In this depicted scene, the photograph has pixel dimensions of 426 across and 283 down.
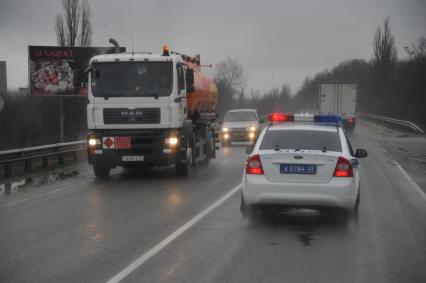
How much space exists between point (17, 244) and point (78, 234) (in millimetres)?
915

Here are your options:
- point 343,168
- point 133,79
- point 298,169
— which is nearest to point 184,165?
point 133,79

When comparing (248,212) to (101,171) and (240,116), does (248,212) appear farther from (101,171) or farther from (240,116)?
(240,116)

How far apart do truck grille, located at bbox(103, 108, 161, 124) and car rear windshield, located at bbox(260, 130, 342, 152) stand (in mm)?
6061

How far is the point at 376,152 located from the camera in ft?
91.5

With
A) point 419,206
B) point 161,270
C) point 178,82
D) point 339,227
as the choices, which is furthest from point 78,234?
point 178,82

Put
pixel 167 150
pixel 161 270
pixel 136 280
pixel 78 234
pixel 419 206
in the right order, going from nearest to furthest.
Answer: pixel 136 280, pixel 161 270, pixel 78 234, pixel 419 206, pixel 167 150


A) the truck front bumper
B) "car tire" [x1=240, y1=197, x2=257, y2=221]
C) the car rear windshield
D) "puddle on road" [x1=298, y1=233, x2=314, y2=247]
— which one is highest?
the car rear windshield

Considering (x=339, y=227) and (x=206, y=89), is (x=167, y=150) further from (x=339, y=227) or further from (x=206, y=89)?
(x=339, y=227)

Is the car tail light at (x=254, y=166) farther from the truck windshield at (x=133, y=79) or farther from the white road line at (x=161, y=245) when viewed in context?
the truck windshield at (x=133, y=79)

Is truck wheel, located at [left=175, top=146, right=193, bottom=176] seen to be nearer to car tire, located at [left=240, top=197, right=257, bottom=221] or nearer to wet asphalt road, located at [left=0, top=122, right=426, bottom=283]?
wet asphalt road, located at [left=0, top=122, right=426, bottom=283]

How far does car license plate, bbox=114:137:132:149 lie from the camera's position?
631 inches

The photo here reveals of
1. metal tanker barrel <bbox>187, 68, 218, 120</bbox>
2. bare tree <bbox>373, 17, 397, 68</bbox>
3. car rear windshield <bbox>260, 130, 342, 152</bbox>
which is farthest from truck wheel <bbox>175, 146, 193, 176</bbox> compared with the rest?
bare tree <bbox>373, 17, 397, 68</bbox>

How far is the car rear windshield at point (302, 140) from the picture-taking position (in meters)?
9.88

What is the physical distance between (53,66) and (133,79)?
16.5 meters
